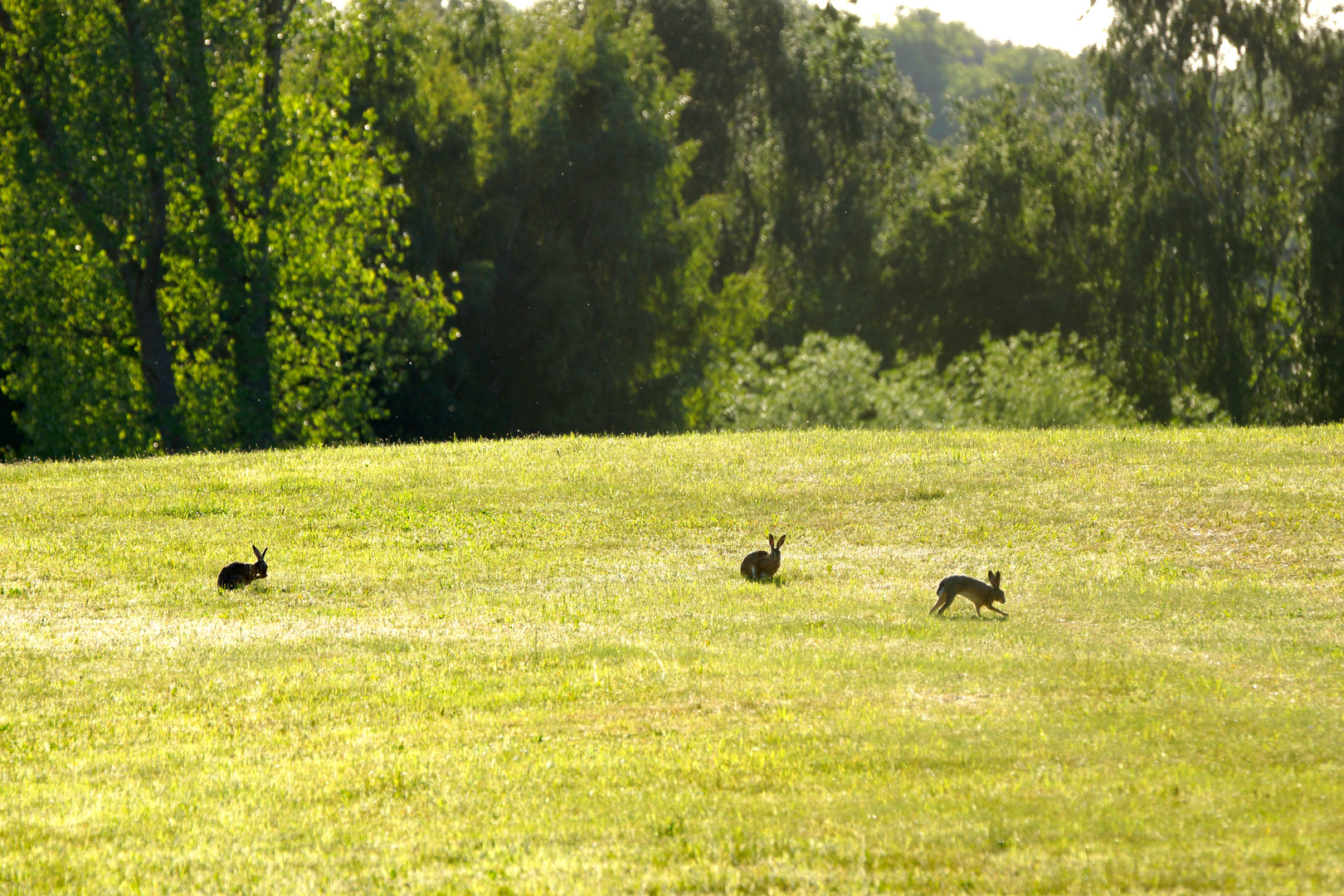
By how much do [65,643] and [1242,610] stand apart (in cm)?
1058

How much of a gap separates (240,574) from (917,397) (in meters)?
32.8

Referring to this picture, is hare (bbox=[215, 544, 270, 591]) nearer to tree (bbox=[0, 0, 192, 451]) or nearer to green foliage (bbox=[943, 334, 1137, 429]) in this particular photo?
tree (bbox=[0, 0, 192, 451])

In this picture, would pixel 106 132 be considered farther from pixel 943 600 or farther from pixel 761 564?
pixel 943 600

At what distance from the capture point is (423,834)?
8250 millimetres

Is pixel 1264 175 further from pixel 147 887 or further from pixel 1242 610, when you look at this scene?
pixel 147 887

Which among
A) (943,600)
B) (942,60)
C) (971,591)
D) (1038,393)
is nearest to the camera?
(971,591)

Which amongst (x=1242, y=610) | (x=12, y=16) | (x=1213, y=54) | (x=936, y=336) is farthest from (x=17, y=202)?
(x=936, y=336)

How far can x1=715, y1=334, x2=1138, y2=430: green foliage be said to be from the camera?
1829 inches

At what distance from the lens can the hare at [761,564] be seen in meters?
16.3

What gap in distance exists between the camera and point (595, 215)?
1984 inches

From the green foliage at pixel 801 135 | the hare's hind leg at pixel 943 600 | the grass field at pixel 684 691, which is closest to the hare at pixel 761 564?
the grass field at pixel 684 691

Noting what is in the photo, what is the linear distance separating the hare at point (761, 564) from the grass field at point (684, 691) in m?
0.21

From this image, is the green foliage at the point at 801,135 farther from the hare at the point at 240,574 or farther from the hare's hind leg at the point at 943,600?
the hare's hind leg at the point at 943,600

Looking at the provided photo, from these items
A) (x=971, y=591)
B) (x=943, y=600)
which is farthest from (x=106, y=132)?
(x=971, y=591)
